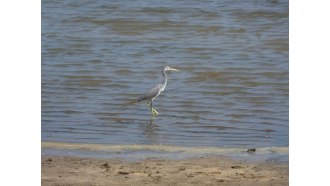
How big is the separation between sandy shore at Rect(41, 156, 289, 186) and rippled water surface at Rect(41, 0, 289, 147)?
3.10ft

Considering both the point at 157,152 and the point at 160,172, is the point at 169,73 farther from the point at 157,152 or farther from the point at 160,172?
the point at 160,172

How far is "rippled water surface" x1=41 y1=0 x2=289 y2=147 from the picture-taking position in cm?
752

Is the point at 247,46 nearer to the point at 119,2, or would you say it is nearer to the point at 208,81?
the point at 208,81

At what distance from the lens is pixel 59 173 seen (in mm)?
5562

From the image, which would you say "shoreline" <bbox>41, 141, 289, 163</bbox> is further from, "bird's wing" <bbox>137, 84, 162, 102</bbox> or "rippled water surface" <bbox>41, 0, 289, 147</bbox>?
"bird's wing" <bbox>137, 84, 162, 102</bbox>

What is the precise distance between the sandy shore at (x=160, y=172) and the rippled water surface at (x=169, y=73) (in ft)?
3.10

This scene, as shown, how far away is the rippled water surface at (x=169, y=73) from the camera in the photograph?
24.7ft

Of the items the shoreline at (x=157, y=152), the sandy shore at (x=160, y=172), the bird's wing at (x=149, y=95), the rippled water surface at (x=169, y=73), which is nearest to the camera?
the sandy shore at (x=160, y=172)

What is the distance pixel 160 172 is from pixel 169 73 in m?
5.12

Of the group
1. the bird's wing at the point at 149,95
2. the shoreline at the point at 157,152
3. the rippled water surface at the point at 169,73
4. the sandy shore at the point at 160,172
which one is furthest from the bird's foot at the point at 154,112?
the sandy shore at the point at 160,172

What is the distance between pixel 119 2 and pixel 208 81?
20.5ft

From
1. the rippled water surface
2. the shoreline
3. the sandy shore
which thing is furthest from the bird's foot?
the sandy shore

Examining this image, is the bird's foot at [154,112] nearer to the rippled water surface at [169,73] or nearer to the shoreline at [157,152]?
the rippled water surface at [169,73]
